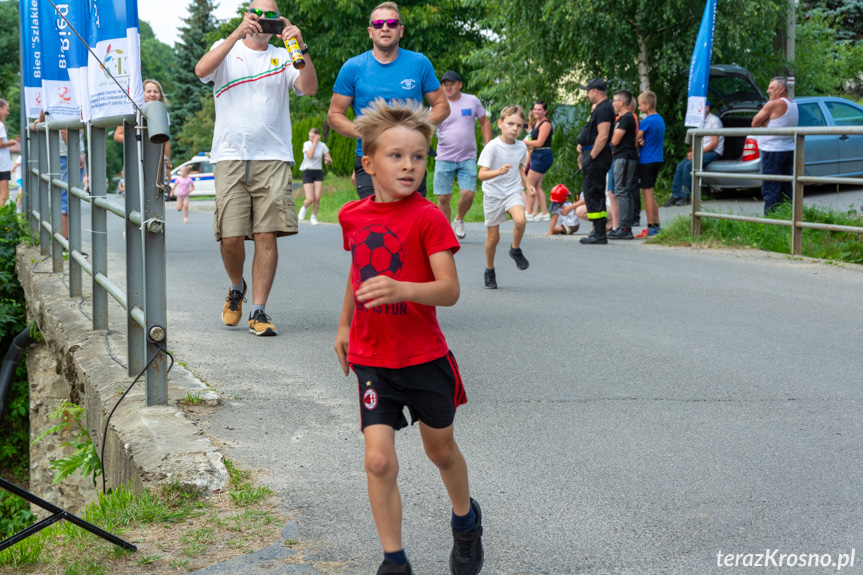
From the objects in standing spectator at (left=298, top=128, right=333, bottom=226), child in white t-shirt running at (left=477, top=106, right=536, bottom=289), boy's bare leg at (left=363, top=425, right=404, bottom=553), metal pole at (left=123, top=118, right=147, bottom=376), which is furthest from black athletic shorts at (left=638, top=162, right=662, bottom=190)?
boy's bare leg at (left=363, top=425, right=404, bottom=553)

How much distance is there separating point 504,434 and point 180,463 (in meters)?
1.55

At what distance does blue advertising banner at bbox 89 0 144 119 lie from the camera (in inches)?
282

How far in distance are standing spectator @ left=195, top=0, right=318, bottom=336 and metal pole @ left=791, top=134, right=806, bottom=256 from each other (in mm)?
6332

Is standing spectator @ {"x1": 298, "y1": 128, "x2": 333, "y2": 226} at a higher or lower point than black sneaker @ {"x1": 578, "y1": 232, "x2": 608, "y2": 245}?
higher

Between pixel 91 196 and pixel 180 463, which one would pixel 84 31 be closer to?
pixel 91 196

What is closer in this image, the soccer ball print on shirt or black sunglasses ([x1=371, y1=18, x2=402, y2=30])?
the soccer ball print on shirt

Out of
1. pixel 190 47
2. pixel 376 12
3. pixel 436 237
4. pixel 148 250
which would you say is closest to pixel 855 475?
pixel 436 237

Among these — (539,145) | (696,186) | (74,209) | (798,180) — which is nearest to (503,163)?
(74,209)

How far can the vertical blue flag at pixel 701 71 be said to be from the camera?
1378 cm

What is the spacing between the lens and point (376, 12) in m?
7.10

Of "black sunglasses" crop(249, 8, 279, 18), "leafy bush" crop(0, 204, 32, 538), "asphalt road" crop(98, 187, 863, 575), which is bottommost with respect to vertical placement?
"leafy bush" crop(0, 204, 32, 538)

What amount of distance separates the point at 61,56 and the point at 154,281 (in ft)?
25.8

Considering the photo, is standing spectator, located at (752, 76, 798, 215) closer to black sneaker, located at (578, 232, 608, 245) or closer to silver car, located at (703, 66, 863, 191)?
silver car, located at (703, 66, 863, 191)

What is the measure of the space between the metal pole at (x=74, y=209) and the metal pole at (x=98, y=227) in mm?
945
